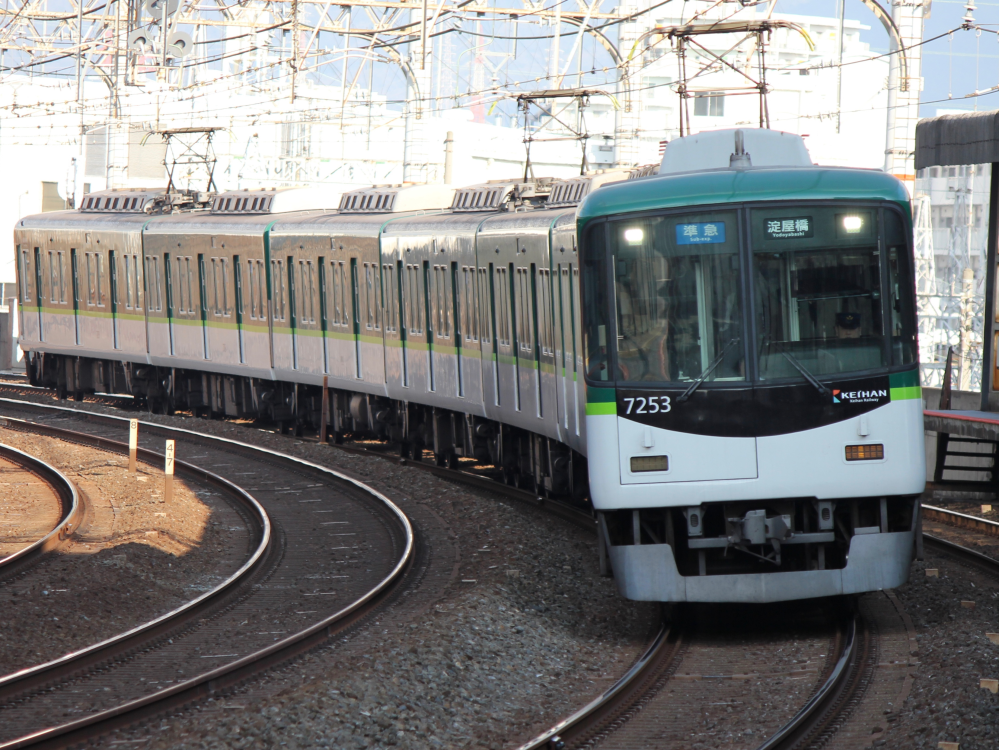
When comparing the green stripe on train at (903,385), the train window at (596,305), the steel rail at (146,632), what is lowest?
the steel rail at (146,632)

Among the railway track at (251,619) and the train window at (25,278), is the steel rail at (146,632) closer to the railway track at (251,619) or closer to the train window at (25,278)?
the railway track at (251,619)

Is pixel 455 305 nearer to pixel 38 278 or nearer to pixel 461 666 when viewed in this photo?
pixel 461 666

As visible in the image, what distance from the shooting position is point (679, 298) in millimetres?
9391

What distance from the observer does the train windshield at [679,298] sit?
932 centimetres

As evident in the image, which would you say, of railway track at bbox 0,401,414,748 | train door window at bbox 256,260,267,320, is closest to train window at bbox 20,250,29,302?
train door window at bbox 256,260,267,320

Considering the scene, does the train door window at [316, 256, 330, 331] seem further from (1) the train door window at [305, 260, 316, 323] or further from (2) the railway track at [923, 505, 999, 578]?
(2) the railway track at [923, 505, 999, 578]

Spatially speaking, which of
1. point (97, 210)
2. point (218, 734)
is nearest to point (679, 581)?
point (218, 734)

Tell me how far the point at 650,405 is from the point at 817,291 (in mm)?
1184

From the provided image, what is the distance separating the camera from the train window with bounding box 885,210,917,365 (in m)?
9.32

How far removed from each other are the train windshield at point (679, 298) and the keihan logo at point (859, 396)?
0.57 meters

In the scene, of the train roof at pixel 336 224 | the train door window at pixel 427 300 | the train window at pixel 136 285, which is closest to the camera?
the train door window at pixel 427 300

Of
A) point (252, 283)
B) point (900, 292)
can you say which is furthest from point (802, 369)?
point (252, 283)

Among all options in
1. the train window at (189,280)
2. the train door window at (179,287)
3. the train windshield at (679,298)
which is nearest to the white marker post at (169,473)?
the train windshield at (679,298)

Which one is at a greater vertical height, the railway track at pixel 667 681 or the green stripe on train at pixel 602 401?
the green stripe on train at pixel 602 401
